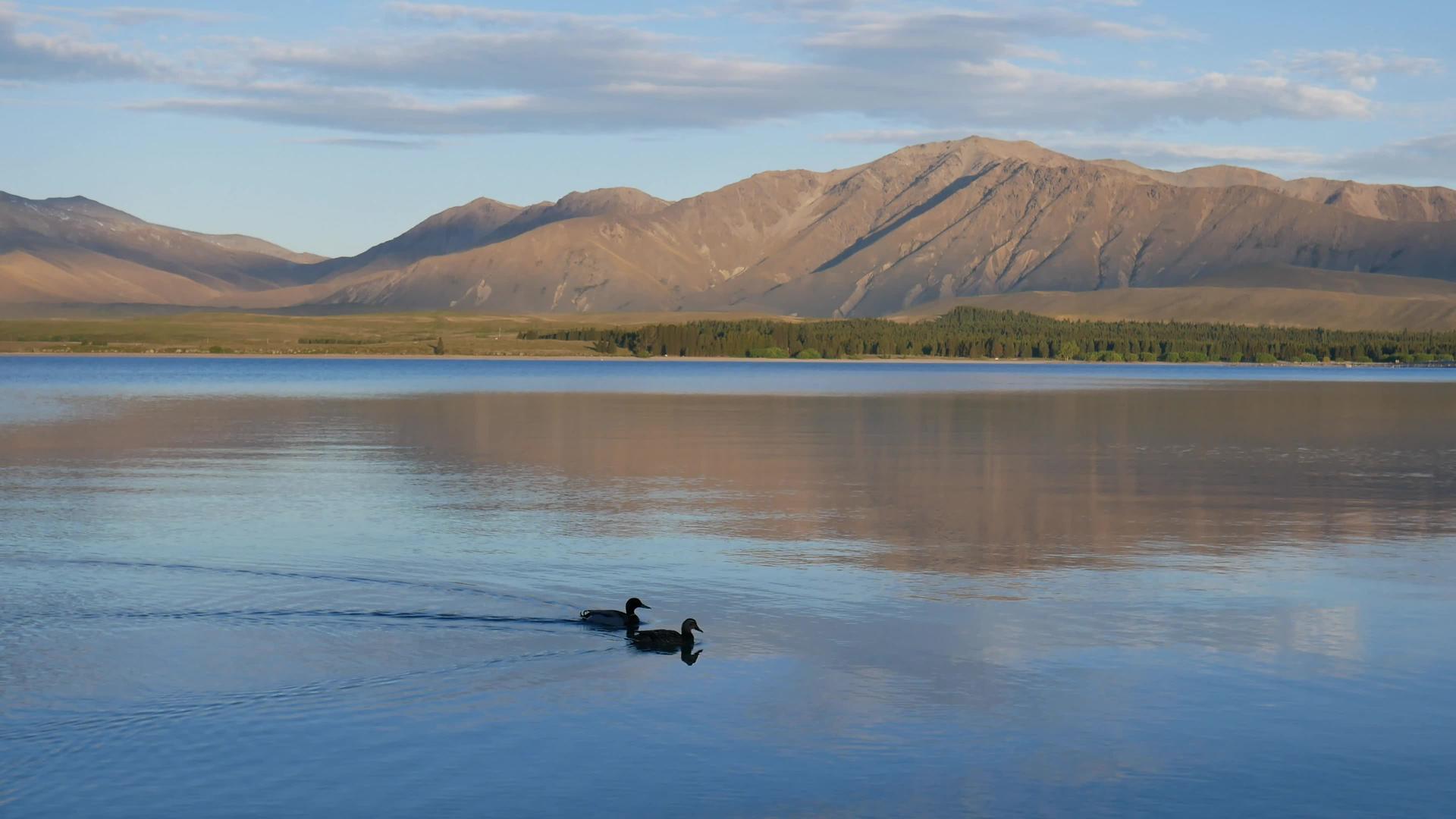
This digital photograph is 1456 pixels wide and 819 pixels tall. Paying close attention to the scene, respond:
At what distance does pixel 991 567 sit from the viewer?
97.3 feet

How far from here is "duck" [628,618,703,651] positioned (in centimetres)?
2192

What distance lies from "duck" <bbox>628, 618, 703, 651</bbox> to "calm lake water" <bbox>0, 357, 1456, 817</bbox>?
0.22 m

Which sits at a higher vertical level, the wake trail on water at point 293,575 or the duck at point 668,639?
the duck at point 668,639

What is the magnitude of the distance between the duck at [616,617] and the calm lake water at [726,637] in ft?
1.21

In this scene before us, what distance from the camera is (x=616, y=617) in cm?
2320

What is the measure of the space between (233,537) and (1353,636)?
71.3 feet

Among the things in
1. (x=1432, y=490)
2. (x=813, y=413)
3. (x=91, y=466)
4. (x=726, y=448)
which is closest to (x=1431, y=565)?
(x=1432, y=490)

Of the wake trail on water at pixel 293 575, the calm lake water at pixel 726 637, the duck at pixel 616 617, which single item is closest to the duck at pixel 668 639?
the calm lake water at pixel 726 637

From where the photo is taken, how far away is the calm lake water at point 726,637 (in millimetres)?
16125

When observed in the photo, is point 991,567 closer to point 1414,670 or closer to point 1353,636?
point 1353,636

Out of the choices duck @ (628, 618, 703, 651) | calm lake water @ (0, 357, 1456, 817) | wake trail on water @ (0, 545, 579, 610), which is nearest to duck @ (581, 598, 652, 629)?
calm lake water @ (0, 357, 1456, 817)

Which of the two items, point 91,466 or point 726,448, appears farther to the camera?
point 726,448

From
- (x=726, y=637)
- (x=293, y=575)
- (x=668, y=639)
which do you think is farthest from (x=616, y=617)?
(x=293, y=575)

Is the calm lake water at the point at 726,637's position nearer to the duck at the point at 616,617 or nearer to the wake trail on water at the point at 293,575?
the wake trail on water at the point at 293,575
